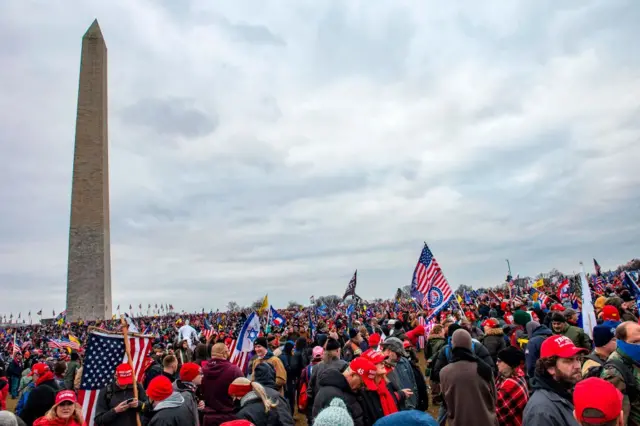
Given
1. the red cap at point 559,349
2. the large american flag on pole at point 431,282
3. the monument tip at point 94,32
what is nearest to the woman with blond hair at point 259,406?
the red cap at point 559,349

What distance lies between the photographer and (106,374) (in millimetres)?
5875

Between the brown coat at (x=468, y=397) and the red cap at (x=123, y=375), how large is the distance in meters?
3.63

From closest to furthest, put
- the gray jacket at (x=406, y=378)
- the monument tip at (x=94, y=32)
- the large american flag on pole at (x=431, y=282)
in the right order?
the gray jacket at (x=406, y=378)
the large american flag on pole at (x=431, y=282)
the monument tip at (x=94, y=32)

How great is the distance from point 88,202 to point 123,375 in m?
35.8

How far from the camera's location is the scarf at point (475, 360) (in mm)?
4741

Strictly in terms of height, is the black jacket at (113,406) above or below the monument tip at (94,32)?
below

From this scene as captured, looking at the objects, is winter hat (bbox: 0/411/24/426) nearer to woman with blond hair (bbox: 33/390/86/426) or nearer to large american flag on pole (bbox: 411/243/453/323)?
woman with blond hair (bbox: 33/390/86/426)

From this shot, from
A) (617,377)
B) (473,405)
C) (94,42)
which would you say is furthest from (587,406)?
(94,42)

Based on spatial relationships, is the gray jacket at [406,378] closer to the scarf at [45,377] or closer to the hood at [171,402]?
the hood at [171,402]

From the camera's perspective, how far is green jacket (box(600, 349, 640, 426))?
3889 mm

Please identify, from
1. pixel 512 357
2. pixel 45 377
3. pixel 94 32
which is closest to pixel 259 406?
pixel 512 357

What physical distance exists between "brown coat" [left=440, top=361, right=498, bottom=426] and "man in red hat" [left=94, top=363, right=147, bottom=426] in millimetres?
3481

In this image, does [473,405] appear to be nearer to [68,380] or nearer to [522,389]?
[522,389]

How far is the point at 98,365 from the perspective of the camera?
19.1ft
